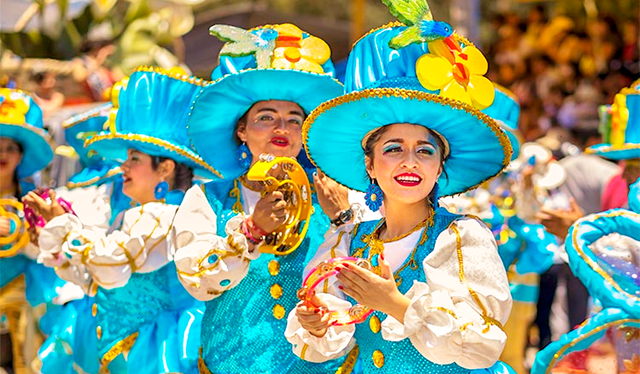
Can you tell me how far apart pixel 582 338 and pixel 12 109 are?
11.7ft

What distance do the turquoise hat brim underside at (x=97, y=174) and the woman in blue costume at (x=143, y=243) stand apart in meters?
0.77

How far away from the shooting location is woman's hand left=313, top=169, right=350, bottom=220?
3.80m

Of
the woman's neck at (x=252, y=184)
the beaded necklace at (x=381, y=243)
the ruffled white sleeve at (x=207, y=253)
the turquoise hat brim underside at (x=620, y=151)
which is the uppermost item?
the beaded necklace at (x=381, y=243)

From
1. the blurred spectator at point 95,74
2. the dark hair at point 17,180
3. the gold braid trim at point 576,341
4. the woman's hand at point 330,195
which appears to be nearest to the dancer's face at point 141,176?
the woman's hand at point 330,195

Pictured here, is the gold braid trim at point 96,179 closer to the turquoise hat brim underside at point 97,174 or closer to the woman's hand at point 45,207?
the turquoise hat brim underside at point 97,174

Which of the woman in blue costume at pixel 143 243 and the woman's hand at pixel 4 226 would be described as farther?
the woman's hand at pixel 4 226

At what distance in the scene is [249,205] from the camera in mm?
3910

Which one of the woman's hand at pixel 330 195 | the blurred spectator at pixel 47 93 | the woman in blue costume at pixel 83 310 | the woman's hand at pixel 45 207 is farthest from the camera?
the blurred spectator at pixel 47 93

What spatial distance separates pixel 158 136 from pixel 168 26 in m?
6.93

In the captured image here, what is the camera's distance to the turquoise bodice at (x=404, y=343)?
311cm

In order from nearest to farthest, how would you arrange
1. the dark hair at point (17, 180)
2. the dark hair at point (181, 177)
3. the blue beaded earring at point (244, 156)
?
the blue beaded earring at point (244, 156) → the dark hair at point (181, 177) → the dark hair at point (17, 180)

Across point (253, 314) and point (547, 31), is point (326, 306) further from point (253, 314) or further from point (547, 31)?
point (547, 31)

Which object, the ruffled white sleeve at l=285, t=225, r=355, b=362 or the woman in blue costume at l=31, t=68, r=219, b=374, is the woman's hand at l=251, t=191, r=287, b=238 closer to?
the ruffled white sleeve at l=285, t=225, r=355, b=362

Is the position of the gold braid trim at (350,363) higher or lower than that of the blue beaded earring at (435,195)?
lower
